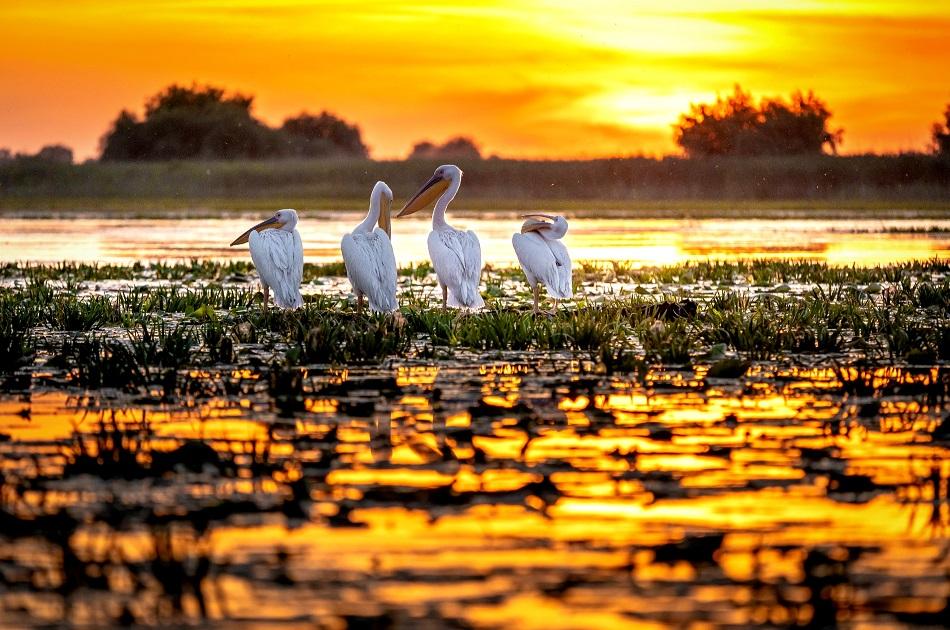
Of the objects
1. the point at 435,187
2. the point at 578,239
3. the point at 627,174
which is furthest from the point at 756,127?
the point at 435,187

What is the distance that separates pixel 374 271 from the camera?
35.3 feet

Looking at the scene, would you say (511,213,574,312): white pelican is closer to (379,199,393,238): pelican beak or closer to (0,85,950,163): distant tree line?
(379,199,393,238): pelican beak

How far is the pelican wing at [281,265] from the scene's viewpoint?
11.2 meters

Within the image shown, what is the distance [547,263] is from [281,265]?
2026mm

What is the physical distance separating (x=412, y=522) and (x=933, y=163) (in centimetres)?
5623

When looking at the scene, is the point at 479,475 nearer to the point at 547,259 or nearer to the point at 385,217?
the point at 547,259

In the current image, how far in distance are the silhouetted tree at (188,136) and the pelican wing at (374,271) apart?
69.1 metres

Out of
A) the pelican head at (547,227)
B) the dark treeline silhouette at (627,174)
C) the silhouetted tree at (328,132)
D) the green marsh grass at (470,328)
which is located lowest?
the green marsh grass at (470,328)

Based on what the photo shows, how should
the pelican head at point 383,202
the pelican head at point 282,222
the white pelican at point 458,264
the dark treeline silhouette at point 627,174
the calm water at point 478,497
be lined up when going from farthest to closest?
1. the dark treeline silhouette at point 627,174
2. the pelican head at point 282,222
3. the pelican head at point 383,202
4. the white pelican at point 458,264
5. the calm water at point 478,497

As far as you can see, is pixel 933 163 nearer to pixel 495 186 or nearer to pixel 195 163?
pixel 495 186

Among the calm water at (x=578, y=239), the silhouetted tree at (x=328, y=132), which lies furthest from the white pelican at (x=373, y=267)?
the silhouetted tree at (x=328, y=132)

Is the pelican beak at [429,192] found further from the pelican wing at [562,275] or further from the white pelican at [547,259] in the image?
the pelican wing at [562,275]

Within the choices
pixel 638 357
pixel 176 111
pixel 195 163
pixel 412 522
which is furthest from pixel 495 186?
pixel 412 522

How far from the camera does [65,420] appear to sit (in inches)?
256
